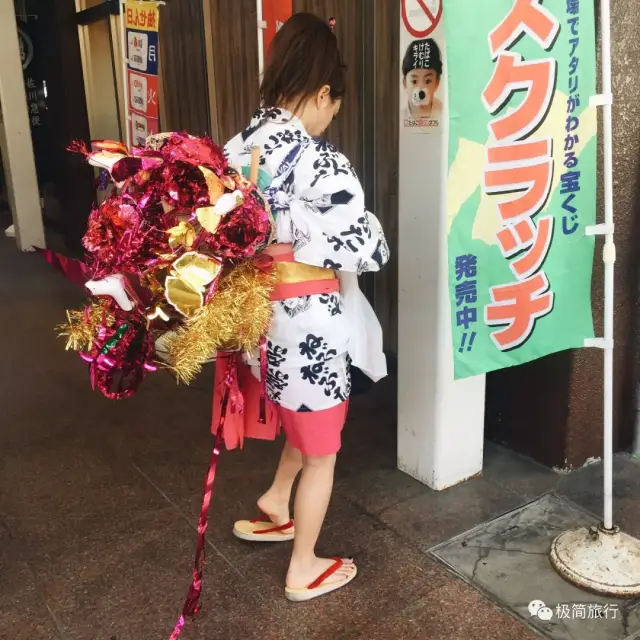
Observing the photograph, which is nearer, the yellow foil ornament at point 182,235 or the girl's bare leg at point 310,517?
the yellow foil ornament at point 182,235

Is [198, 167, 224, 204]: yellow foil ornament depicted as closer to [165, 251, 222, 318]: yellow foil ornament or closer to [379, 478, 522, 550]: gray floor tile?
[165, 251, 222, 318]: yellow foil ornament

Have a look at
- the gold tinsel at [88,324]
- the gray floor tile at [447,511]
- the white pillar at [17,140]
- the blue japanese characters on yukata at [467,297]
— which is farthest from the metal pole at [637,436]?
the white pillar at [17,140]

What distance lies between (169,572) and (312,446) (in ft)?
2.51

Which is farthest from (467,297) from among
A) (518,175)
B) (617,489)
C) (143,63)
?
(143,63)

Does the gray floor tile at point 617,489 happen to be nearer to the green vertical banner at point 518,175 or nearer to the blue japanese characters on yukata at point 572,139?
the green vertical banner at point 518,175

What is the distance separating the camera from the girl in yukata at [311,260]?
2.03 metres

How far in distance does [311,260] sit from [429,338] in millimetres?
875

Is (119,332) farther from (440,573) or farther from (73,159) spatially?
(73,159)

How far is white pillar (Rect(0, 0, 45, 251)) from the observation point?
7750 millimetres

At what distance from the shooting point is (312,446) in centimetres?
223

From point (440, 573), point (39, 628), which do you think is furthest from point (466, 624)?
point (39, 628)

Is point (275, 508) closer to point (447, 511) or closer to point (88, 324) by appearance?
point (447, 511)

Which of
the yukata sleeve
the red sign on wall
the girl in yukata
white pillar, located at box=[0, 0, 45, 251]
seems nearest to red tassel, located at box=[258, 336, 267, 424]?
the girl in yukata

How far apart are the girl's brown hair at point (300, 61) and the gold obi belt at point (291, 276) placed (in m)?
0.45
